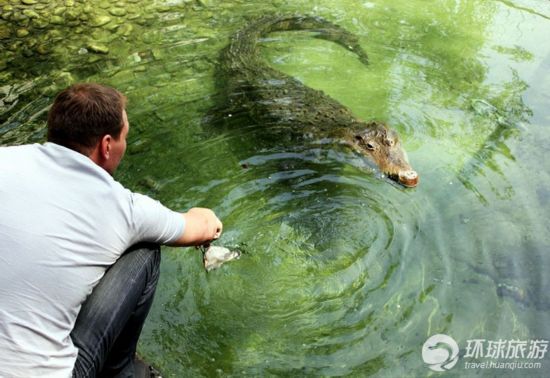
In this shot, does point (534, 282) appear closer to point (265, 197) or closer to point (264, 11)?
point (265, 197)

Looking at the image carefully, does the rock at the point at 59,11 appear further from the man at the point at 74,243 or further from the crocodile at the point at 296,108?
the man at the point at 74,243

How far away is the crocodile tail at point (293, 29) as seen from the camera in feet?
19.1

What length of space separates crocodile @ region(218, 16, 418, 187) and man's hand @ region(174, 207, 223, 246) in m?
2.02

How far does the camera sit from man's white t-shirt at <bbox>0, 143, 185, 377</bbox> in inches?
69.3

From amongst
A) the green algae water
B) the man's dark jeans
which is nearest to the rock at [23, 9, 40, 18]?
the green algae water

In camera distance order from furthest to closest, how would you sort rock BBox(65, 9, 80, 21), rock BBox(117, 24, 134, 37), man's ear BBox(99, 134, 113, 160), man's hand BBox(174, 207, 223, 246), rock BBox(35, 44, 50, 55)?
rock BBox(65, 9, 80, 21) → rock BBox(117, 24, 134, 37) → rock BBox(35, 44, 50, 55) → man's hand BBox(174, 207, 223, 246) → man's ear BBox(99, 134, 113, 160)

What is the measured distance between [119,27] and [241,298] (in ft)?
15.8

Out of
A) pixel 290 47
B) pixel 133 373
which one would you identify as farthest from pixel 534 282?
pixel 290 47

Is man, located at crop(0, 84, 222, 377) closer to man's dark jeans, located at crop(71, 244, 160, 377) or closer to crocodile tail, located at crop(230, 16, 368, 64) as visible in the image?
man's dark jeans, located at crop(71, 244, 160, 377)

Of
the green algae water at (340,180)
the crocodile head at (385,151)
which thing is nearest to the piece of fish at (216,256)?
the green algae water at (340,180)

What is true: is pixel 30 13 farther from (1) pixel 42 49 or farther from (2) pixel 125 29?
(2) pixel 125 29

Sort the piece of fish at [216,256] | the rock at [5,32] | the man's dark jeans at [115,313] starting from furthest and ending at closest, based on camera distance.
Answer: the rock at [5,32]
the piece of fish at [216,256]
the man's dark jeans at [115,313]

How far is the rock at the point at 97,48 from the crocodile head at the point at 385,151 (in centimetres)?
338

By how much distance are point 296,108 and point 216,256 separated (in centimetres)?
209
